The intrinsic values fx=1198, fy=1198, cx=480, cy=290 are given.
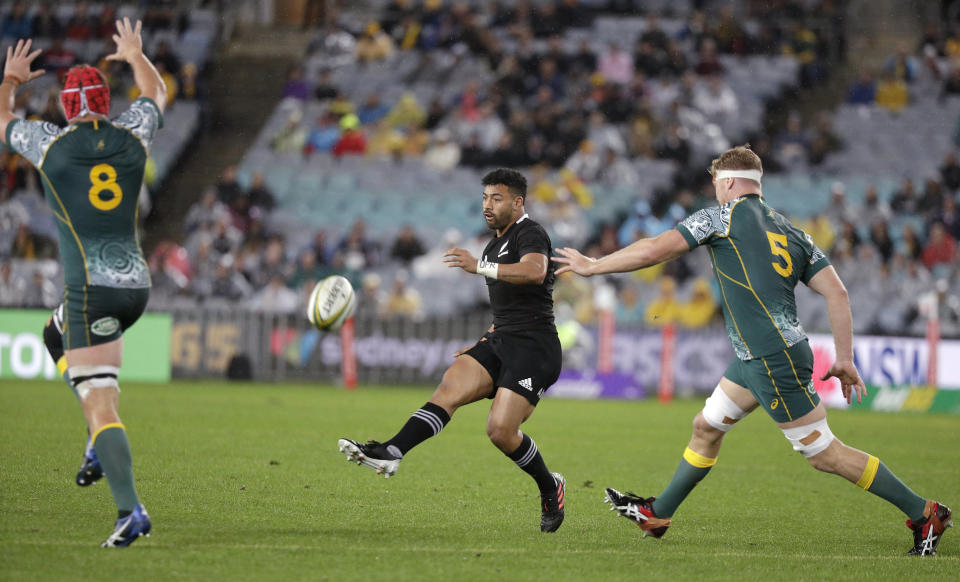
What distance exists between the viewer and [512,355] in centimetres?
789

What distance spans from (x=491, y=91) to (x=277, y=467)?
19.9m

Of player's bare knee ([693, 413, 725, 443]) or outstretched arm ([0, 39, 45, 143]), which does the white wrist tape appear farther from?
outstretched arm ([0, 39, 45, 143])

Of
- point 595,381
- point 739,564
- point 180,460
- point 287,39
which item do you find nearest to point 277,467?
point 180,460

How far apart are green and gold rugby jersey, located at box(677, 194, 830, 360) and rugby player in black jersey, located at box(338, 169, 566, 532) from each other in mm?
1123

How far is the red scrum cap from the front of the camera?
666 centimetres

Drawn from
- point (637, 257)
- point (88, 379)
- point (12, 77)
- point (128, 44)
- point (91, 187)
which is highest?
point (128, 44)

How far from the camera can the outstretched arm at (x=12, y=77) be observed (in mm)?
6820

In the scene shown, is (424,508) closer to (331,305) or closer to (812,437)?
(331,305)

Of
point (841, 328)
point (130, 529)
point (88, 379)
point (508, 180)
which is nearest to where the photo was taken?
point (130, 529)

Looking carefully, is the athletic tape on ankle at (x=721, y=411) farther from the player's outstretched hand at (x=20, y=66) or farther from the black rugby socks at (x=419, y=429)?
the player's outstretched hand at (x=20, y=66)

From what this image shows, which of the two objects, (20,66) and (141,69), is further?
(20,66)

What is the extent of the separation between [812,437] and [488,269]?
2.21 meters

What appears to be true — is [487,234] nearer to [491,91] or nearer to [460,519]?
[491,91]

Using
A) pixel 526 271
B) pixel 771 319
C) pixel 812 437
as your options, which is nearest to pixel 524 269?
pixel 526 271
